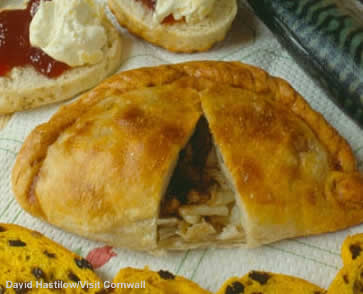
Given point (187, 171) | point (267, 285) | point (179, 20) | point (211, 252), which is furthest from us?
point (179, 20)

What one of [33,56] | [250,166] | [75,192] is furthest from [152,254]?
[33,56]

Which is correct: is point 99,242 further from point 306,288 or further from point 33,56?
point 33,56

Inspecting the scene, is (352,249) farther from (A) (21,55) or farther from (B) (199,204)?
(A) (21,55)

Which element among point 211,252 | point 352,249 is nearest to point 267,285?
point 211,252

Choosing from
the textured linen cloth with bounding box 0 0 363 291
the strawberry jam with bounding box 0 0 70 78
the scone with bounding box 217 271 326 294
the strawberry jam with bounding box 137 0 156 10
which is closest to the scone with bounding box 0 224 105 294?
the textured linen cloth with bounding box 0 0 363 291

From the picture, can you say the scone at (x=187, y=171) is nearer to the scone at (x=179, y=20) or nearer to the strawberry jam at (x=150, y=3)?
the scone at (x=179, y=20)

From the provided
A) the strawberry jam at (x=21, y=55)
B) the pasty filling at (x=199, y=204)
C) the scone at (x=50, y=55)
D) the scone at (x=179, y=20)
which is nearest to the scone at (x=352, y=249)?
the pasty filling at (x=199, y=204)
